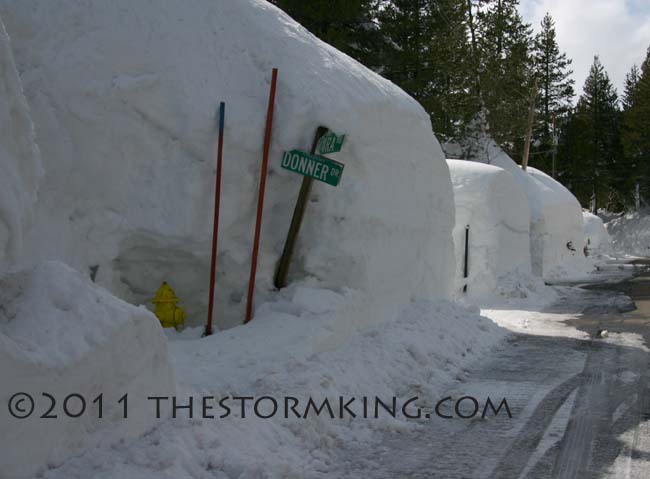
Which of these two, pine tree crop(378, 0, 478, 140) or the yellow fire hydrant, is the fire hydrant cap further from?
pine tree crop(378, 0, 478, 140)

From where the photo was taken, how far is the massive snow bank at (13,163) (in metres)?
3.88

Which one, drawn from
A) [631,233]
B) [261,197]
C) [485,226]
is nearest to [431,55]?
[485,226]

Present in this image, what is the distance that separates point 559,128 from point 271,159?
44.6 m

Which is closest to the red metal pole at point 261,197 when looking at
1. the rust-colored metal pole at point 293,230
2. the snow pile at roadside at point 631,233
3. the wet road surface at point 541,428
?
the rust-colored metal pole at point 293,230

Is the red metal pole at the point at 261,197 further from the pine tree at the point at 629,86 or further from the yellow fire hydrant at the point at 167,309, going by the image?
the pine tree at the point at 629,86

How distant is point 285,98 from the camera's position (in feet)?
24.7

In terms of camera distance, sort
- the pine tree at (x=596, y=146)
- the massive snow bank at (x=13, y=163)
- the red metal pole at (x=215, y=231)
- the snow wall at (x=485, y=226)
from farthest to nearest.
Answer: the pine tree at (x=596, y=146) → the snow wall at (x=485, y=226) → the red metal pole at (x=215, y=231) → the massive snow bank at (x=13, y=163)

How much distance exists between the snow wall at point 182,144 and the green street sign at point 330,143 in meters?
0.18

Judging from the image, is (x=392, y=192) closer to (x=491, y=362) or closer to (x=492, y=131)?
(x=491, y=362)

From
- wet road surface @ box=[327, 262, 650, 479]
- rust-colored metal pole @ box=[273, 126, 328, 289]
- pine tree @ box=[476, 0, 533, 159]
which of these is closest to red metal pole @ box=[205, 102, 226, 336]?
rust-colored metal pole @ box=[273, 126, 328, 289]

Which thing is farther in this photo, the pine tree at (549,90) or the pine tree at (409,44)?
the pine tree at (549,90)

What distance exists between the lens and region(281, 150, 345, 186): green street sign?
7059 mm

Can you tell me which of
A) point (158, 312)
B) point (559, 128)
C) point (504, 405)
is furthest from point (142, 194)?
point (559, 128)

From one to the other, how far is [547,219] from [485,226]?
8816mm
